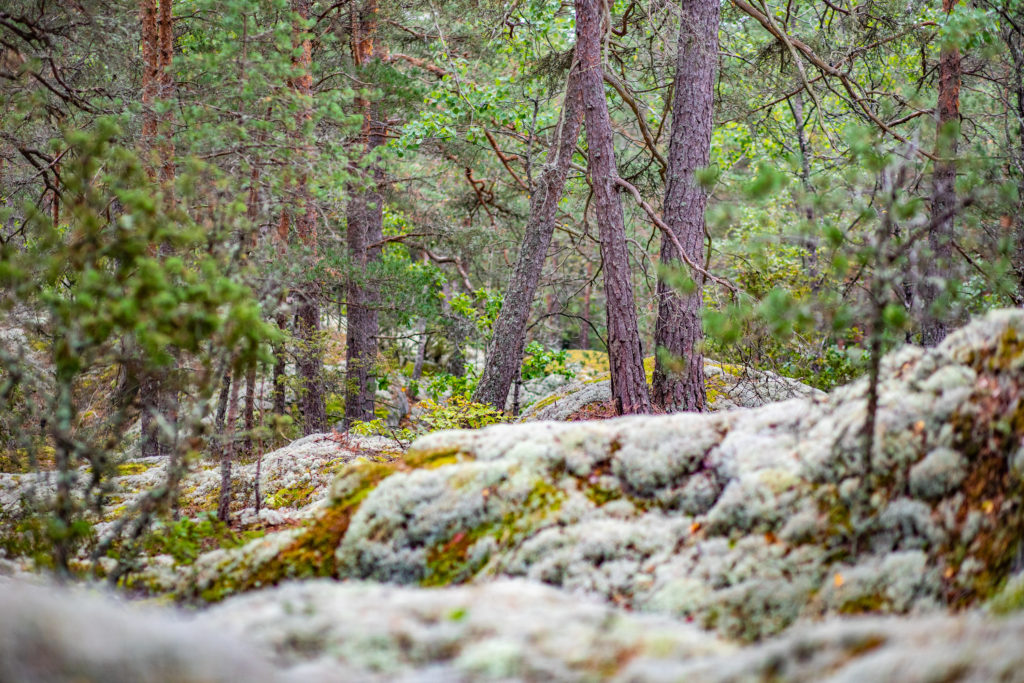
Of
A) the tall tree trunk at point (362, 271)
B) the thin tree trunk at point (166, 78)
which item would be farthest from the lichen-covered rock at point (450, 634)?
the tall tree trunk at point (362, 271)

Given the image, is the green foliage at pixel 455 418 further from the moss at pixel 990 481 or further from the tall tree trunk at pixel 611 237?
the moss at pixel 990 481

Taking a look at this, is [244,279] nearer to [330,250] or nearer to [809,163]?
[330,250]

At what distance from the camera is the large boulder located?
2.58 m

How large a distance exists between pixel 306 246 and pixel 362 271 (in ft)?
5.65

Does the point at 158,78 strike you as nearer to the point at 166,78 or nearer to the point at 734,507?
the point at 166,78

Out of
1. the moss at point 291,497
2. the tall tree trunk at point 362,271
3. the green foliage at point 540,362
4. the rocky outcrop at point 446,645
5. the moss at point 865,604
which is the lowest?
the moss at point 291,497

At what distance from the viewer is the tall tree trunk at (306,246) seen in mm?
7127

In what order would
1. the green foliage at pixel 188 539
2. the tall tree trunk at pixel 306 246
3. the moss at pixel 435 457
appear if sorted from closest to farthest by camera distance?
the moss at pixel 435 457, the green foliage at pixel 188 539, the tall tree trunk at pixel 306 246

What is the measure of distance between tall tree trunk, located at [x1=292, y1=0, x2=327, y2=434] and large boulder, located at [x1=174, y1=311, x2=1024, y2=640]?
431 cm

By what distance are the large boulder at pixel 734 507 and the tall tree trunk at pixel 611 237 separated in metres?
3.67

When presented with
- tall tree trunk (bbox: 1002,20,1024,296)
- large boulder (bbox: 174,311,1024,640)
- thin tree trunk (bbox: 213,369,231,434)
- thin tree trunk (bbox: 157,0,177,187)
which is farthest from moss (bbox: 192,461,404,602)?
tall tree trunk (bbox: 1002,20,1024,296)

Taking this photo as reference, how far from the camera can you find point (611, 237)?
24.5ft

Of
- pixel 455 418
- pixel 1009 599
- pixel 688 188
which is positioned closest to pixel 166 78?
pixel 455 418

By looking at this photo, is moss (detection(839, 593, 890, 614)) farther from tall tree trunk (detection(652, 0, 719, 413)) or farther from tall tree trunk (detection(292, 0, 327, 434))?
tall tree trunk (detection(292, 0, 327, 434))
